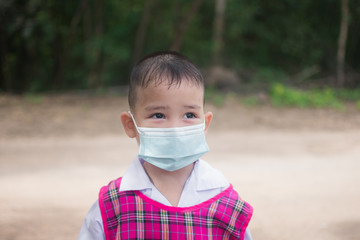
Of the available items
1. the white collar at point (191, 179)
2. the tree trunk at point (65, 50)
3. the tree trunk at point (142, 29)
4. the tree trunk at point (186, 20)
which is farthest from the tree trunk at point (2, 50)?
the white collar at point (191, 179)

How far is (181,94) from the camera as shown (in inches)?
72.5

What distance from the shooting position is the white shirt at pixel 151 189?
189 centimetres

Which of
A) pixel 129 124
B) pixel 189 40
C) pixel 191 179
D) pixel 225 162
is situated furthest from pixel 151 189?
pixel 189 40

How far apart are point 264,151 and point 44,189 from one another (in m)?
3.17

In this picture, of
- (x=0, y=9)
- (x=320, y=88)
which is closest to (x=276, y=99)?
(x=320, y=88)

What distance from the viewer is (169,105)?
1.84 meters

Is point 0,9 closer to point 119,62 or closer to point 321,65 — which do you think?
point 119,62

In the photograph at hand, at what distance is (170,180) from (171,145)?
218 millimetres

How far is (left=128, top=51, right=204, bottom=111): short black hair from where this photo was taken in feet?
6.09

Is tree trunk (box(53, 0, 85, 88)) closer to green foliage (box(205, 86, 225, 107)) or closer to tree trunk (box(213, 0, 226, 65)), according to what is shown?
tree trunk (box(213, 0, 226, 65))

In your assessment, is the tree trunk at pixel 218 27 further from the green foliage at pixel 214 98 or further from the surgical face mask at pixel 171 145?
the surgical face mask at pixel 171 145

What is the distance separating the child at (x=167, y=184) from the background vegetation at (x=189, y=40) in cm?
898

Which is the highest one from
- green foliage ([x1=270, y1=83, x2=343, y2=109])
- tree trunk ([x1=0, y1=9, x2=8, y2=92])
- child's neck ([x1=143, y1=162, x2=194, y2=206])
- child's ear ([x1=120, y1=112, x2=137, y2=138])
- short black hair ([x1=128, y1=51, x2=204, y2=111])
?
tree trunk ([x1=0, y1=9, x2=8, y2=92])

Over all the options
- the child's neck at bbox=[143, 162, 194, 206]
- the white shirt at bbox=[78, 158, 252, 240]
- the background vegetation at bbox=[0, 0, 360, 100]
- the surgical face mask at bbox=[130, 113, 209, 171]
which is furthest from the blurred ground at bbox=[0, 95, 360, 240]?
the background vegetation at bbox=[0, 0, 360, 100]
